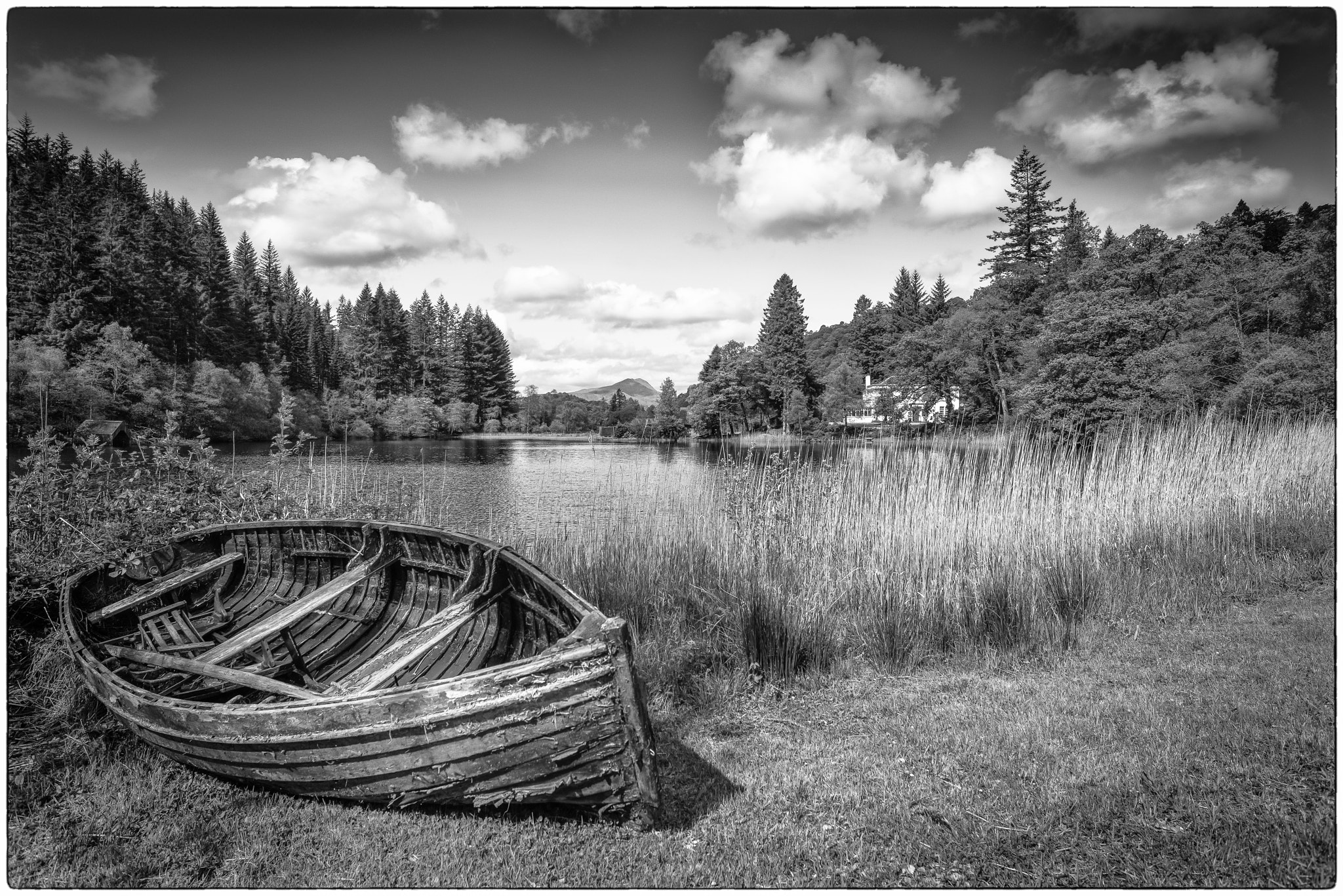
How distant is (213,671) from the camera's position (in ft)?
11.1

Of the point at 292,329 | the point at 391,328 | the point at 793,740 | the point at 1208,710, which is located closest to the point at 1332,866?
the point at 1208,710

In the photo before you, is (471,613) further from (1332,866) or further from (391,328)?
(391,328)

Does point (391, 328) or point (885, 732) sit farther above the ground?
point (391, 328)

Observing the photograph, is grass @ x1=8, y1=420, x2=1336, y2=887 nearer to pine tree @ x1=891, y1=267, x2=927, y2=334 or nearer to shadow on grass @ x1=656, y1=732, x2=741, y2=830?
shadow on grass @ x1=656, y1=732, x2=741, y2=830

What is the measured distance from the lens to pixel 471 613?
3.93 m

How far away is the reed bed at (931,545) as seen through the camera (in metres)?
5.36

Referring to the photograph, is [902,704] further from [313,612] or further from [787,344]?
[787,344]

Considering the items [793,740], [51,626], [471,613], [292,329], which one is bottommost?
[793,740]

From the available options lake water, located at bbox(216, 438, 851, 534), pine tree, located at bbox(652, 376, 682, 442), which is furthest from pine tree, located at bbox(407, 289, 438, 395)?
lake water, located at bbox(216, 438, 851, 534)

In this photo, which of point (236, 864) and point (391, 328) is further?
point (391, 328)

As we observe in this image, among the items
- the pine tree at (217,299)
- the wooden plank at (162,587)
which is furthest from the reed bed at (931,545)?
the pine tree at (217,299)

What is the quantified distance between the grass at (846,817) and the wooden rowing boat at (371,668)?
8.3 inches

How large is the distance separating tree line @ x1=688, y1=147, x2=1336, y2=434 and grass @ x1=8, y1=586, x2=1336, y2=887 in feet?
10.5

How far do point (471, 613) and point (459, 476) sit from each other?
17.3 meters
